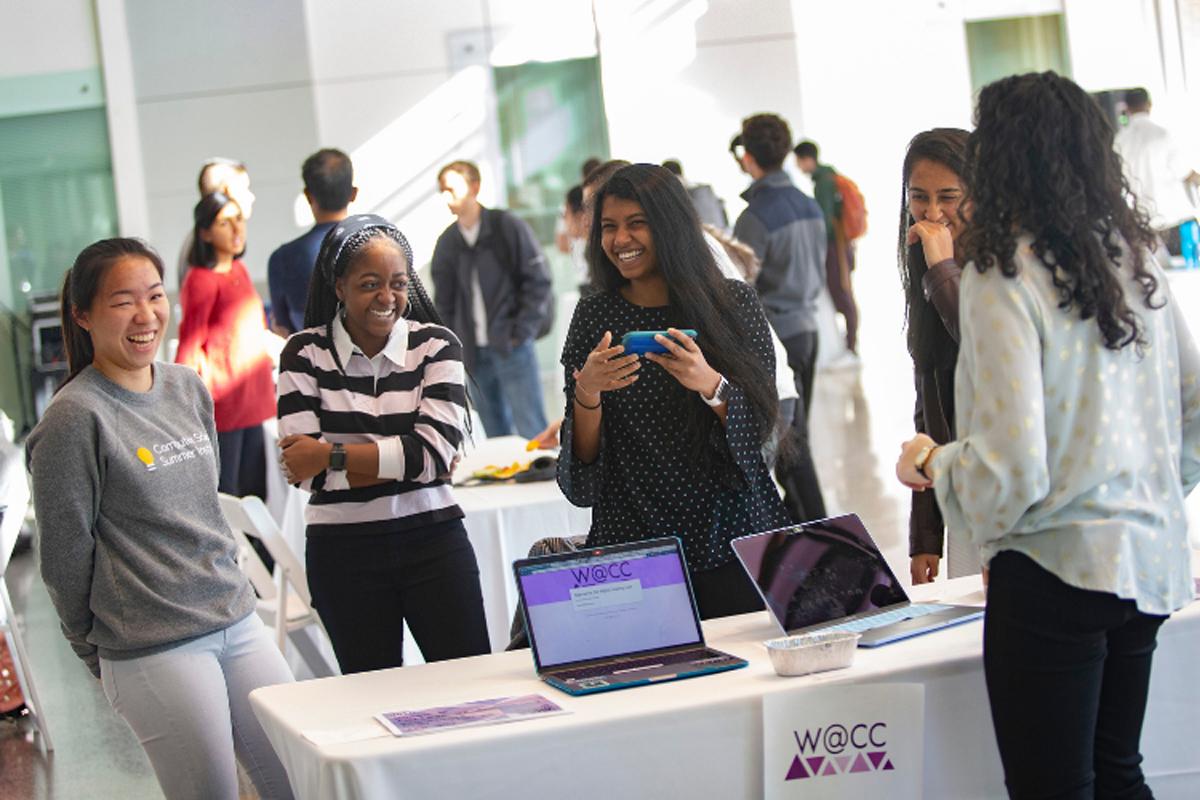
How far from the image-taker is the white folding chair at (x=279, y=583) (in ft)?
15.5

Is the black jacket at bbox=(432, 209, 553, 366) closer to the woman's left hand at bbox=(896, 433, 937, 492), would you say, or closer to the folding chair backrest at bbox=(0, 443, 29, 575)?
the folding chair backrest at bbox=(0, 443, 29, 575)

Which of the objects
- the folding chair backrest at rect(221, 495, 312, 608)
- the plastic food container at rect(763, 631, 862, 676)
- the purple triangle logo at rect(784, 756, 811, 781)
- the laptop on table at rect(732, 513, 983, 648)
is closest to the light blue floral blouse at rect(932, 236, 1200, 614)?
the plastic food container at rect(763, 631, 862, 676)

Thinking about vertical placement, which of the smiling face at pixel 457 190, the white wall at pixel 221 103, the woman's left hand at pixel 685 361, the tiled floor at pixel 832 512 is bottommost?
the tiled floor at pixel 832 512

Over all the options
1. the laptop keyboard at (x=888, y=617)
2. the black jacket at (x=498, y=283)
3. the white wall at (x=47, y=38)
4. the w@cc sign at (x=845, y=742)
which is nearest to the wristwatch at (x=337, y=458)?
the laptop keyboard at (x=888, y=617)

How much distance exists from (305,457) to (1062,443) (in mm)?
1601

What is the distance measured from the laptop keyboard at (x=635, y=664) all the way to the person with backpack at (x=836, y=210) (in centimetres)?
992

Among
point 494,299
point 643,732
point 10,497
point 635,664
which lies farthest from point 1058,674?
point 494,299

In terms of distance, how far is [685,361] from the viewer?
2.96m

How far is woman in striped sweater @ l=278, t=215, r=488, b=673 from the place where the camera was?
10.9ft

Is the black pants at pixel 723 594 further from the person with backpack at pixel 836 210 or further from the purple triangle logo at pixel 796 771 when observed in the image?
the person with backpack at pixel 836 210

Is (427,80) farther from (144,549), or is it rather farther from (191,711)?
(191,711)

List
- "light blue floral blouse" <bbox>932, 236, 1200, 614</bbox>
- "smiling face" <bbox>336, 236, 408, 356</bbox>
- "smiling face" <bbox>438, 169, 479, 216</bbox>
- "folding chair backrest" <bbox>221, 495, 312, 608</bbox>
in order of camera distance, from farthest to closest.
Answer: "smiling face" <bbox>438, 169, 479, 216</bbox>, "folding chair backrest" <bbox>221, 495, 312, 608</bbox>, "smiling face" <bbox>336, 236, 408, 356</bbox>, "light blue floral blouse" <bbox>932, 236, 1200, 614</bbox>

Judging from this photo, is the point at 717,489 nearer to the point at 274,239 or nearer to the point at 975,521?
the point at 975,521

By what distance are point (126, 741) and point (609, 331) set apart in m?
2.74
